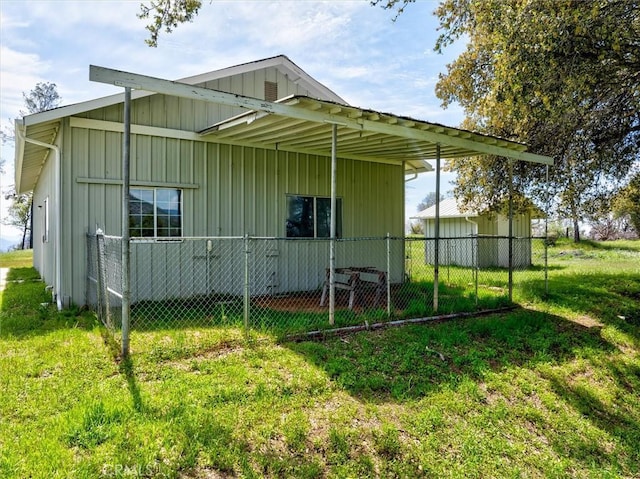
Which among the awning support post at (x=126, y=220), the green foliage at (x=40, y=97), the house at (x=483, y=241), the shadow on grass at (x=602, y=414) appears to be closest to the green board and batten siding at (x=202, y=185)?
the awning support post at (x=126, y=220)

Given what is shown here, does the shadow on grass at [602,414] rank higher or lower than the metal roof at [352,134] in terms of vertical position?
lower

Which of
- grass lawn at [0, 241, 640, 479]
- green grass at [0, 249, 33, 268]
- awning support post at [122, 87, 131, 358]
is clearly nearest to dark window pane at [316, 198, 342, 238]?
grass lawn at [0, 241, 640, 479]

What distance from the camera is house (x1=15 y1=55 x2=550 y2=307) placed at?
651 centimetres

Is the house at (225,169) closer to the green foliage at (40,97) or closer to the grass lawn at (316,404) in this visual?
the grass lawn at (316,404)

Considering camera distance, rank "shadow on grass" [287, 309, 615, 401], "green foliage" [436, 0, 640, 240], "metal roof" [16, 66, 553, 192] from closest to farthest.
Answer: "shadow on grass" [287, 309, 615, 401]
"metal roof" [16, 66, 553, 192]
"green foliage" [436, 0, 640, 240]

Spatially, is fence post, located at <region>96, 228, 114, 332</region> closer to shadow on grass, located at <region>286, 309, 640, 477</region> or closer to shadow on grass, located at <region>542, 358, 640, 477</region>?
shadow on grass, located at <region>286, 309, 640, 477</region>

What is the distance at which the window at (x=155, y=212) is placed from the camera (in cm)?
717

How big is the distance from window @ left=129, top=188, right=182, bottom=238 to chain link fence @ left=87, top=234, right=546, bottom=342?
219mm

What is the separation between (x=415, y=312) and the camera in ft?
21.7

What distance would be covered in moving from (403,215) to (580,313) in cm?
435

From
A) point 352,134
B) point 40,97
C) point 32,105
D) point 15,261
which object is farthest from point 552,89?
point 32,105

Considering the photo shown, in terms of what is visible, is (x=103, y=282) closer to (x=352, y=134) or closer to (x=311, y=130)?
(x=311, y=130)

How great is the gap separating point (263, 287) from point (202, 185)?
2.30m

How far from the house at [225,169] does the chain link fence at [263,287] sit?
39 mm
